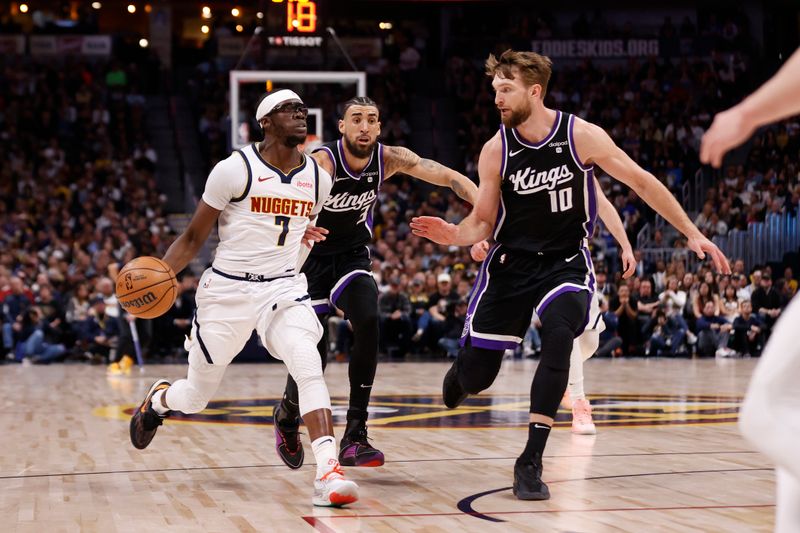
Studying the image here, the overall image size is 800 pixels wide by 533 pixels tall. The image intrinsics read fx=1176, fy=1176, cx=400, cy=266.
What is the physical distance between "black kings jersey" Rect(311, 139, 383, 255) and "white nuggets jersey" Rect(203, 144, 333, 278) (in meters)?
0.96

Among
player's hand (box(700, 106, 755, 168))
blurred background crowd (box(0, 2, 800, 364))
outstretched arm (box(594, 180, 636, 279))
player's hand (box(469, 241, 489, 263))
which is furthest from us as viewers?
blurred background crowd (box(0, 2, 800, 364))

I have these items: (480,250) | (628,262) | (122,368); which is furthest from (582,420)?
(122,368)

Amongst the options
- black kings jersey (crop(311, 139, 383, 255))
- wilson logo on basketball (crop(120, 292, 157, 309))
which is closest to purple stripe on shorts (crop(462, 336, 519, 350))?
black kings jersey (crop(311, 139, 383, 255))

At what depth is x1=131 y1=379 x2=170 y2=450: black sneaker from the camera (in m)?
6.65

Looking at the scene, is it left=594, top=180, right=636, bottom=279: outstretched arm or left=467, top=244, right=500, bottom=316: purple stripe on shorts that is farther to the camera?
left=594, top=180, right=636, bottom=279: outstretched arm

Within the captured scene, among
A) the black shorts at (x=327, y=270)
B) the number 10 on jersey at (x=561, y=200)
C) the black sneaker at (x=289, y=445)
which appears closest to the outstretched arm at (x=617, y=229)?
the number 10 on jersey at (x=561, y=200)

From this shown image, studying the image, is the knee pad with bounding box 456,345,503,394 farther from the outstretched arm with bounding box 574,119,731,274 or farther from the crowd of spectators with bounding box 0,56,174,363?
the crowd of spectators with bounding box 0,56,174,363

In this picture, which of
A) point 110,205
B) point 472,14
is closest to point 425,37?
point 472,14

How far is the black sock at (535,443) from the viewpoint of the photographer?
571 cm

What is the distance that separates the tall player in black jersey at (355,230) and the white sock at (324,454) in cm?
116

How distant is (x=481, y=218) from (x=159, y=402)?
2.06 m

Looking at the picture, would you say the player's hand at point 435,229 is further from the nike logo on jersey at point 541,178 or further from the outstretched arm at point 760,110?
the outstretched arm at point 760,110

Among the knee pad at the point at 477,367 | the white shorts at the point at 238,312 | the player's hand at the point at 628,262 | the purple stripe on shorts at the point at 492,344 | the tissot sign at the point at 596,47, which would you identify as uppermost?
the tissot sign at the point at 596,47

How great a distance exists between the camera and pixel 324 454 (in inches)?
217
